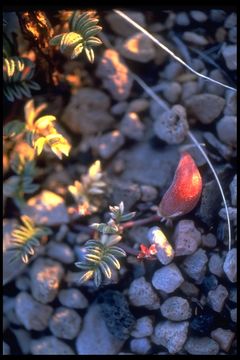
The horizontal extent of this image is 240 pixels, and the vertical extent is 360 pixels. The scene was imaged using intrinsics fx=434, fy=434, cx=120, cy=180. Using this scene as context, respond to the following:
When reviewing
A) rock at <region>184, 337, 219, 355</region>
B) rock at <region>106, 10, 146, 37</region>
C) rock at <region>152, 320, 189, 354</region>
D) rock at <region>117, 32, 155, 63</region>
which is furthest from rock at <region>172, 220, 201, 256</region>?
rock at <region>106, 10, 146, 37</region>

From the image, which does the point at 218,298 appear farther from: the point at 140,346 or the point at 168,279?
→ the point at 140,346

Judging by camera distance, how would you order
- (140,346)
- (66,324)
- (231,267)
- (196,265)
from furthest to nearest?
(66,324) < (140,346) < (196,265) < (231,267)

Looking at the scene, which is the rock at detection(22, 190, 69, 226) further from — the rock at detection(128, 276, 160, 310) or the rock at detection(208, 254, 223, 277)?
the rock at detection(208, 254, 223, 277)

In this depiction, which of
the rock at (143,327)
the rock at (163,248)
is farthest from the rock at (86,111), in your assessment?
the rock at (143,327)

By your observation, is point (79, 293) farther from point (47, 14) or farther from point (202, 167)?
point (47, 14)

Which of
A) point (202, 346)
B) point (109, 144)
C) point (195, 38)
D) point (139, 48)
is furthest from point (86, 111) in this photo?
point (202, 346)

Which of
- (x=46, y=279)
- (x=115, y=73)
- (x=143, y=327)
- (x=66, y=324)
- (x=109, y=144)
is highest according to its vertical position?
(x=115, y=73)
